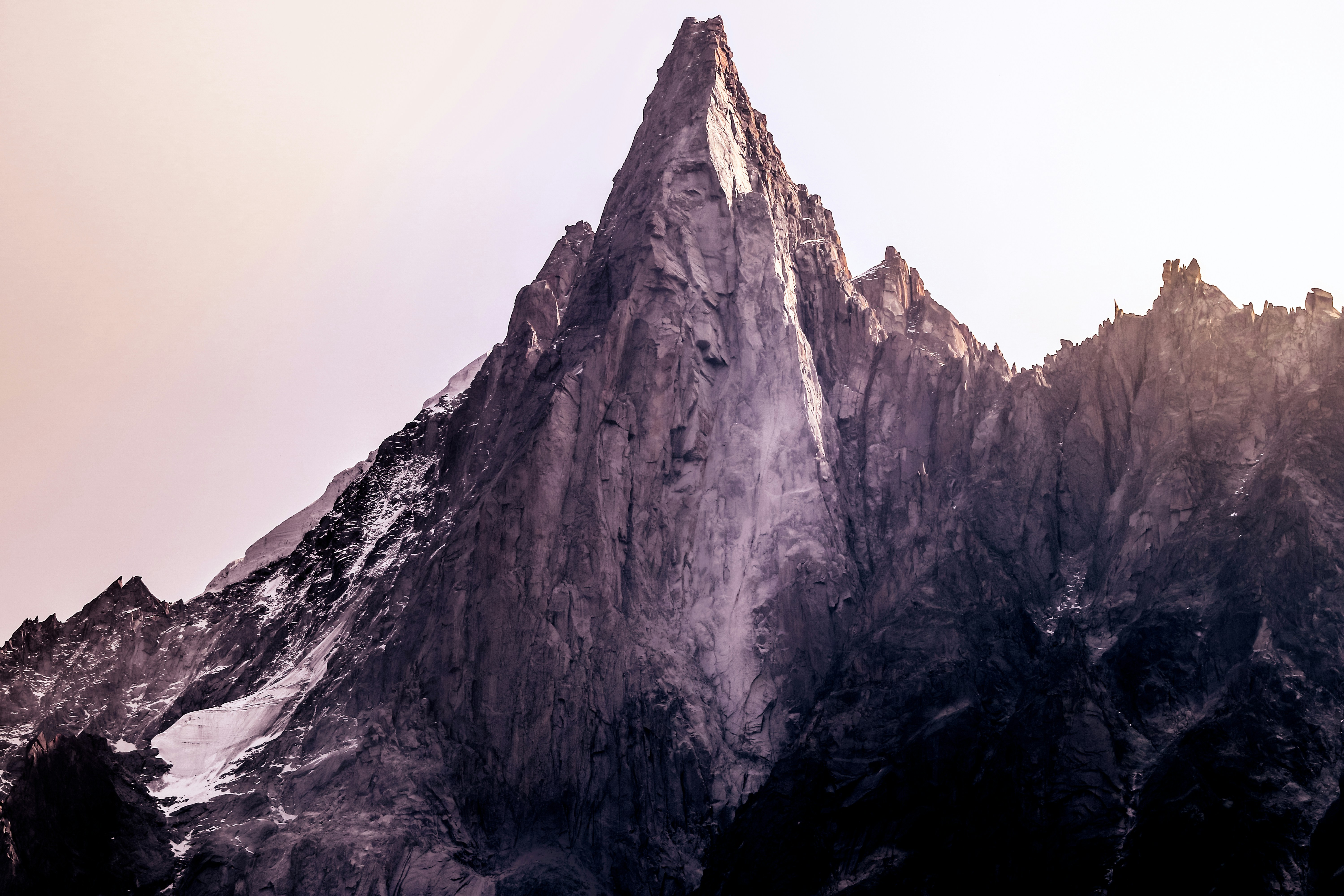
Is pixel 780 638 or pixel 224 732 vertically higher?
pixel 224 732

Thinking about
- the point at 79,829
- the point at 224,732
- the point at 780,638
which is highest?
the point at 224,732

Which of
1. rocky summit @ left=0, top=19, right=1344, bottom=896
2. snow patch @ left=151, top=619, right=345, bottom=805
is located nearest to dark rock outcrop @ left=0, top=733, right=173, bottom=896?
rocky summit @ left=0, top=19, right=1344, bottom=896

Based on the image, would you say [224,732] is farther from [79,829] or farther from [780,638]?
[780,638]

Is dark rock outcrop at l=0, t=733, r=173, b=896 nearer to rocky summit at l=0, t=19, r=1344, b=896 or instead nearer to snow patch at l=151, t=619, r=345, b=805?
rocky summit at l=0, t=19, r=1344, b=896

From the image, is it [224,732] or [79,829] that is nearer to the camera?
[79,829]

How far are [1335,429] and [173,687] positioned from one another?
94549 mm

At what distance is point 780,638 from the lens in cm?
9762

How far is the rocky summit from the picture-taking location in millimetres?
82000

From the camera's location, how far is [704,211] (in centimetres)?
11706

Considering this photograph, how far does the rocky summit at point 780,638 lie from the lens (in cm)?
8200

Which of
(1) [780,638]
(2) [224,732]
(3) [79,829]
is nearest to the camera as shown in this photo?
(3) [79,829]

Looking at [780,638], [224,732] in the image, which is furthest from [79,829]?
[780,638]

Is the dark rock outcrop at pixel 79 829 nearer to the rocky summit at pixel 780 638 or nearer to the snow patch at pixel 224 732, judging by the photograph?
the rocky summit at pixel 780 638

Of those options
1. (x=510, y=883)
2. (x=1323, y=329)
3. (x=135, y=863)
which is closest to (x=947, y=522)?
(x=1323, y=329)
